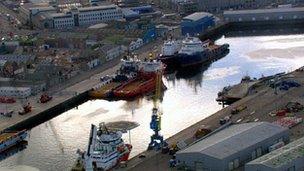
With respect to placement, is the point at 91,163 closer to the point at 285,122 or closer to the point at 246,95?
the point at 285,122

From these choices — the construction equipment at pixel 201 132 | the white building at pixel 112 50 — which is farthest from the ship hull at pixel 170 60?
the construction equipment at pixel 201 132

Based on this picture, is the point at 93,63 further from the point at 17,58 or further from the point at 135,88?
the point at 135,88

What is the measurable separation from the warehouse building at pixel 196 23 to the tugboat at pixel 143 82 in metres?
7.85

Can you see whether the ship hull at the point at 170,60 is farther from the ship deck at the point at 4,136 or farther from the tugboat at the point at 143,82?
the ship deck at the point at 4,136

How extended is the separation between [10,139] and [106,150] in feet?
15.6

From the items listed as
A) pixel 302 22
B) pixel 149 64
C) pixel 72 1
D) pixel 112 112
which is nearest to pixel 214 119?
pixel 112 112

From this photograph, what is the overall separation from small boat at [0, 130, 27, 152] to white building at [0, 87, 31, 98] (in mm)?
4720

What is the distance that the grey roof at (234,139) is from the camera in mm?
19203

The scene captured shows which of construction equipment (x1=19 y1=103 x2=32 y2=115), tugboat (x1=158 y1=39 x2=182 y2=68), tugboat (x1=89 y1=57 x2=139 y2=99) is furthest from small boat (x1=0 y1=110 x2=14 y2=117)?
tugboat (x1=158 y1=39 x2=182 y2=68)

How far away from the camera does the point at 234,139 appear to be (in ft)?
65.3

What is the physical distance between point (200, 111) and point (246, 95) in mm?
1953

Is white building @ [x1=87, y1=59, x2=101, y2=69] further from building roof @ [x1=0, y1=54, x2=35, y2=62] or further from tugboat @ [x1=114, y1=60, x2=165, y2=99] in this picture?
building roof @ [x1=0, y1=54, x2=35, y2=62]

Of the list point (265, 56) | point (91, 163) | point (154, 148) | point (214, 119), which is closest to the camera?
point (91, 163)

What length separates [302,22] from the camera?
43.2 meters
